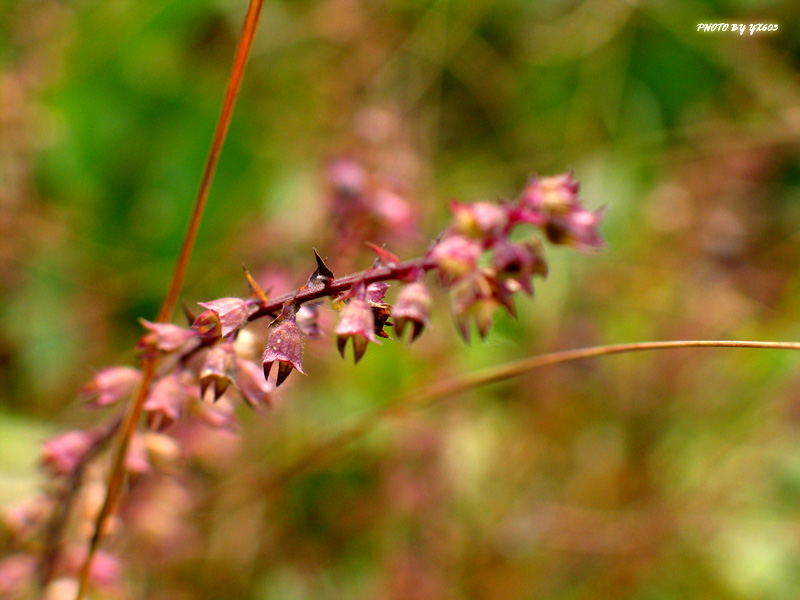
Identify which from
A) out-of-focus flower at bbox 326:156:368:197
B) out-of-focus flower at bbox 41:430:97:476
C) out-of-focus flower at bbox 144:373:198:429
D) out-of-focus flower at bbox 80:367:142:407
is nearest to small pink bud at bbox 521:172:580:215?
out-of-focus flower at bbox 144:373:198:429

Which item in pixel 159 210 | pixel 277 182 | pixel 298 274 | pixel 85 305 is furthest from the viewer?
pixel 277 182

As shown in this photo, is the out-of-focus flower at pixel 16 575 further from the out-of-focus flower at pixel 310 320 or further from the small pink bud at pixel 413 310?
the small pink bud at pixel 413 310

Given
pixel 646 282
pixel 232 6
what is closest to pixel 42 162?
pixel 232 6

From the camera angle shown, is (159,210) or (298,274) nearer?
(298,274)

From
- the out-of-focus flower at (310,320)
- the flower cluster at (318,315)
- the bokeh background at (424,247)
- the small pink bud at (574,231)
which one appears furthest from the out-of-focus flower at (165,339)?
the bokeh background at (424,247)

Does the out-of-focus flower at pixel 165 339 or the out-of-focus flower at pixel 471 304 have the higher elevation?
the out-of-focus flower at pixel 165 339

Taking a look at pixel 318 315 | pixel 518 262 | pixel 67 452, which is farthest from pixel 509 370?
pixel 67 452

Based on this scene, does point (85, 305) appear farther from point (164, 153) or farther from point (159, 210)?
point (164, 153)
